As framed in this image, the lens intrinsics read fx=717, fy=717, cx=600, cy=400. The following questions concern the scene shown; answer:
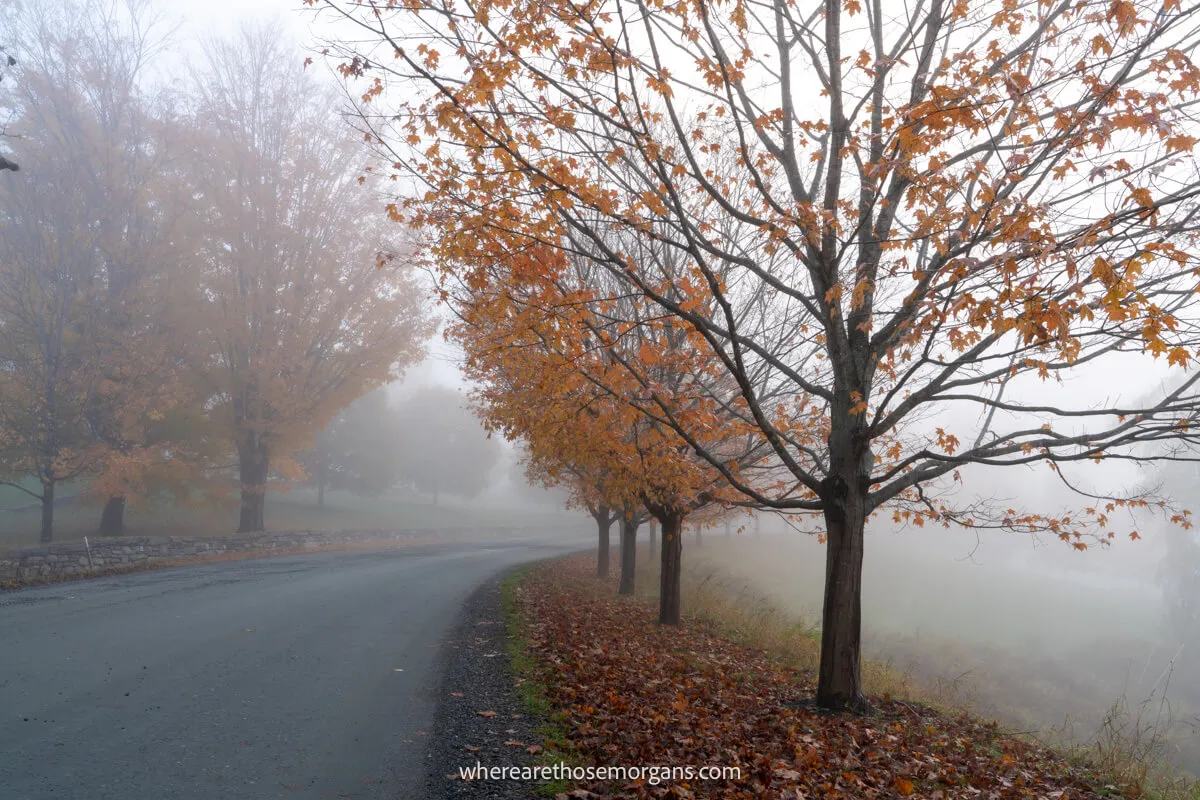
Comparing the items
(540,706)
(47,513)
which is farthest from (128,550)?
(540,706)

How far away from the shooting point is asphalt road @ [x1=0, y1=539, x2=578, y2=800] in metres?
4.61

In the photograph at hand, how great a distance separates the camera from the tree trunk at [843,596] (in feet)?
23.7

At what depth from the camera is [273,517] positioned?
40.7 metres

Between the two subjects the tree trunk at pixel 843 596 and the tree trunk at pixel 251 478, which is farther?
the tree trunk at pixel 251 478

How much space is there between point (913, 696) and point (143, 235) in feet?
72.8

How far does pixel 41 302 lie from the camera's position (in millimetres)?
18062

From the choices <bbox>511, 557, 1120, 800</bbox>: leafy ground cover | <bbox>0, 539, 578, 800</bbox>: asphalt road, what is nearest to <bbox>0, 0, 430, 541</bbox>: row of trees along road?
<bbox>0, 539, 578, 800</bbox>: asphalt road

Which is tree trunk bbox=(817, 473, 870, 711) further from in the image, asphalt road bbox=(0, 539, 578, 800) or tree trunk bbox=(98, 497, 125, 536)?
tree trunk bbox=(98, 497, 125, 536)

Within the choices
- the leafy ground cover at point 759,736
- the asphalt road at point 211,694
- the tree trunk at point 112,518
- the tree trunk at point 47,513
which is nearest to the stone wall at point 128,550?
the tree trunk at point 47,513

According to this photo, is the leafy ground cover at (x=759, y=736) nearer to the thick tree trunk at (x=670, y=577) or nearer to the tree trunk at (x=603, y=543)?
the thick tree trunk at (x=670, y=577)

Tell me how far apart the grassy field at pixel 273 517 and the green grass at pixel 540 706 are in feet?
57.0

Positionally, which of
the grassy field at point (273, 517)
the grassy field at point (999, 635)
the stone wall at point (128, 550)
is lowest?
the grassy field at point (999, 635)

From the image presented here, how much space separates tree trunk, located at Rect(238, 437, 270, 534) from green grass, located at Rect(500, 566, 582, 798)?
1686 centimetres

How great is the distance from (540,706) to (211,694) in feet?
9.57
